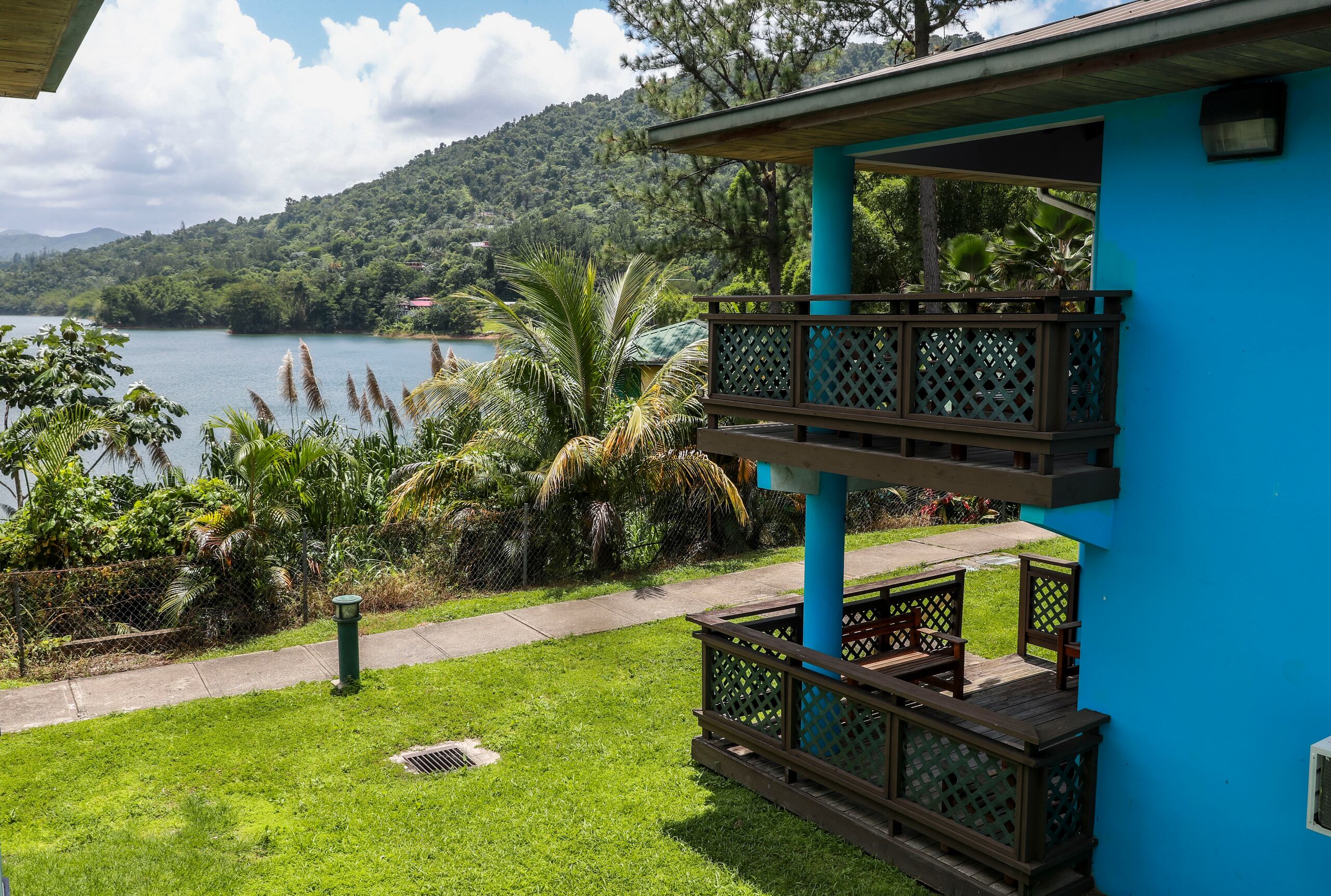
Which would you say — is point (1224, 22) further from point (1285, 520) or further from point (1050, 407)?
point (1285, 520)

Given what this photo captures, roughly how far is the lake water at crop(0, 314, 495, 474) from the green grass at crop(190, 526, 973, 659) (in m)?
5.91

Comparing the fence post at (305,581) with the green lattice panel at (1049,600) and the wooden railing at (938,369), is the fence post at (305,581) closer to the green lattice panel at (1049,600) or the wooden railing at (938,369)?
the wooden railing at (938,369)

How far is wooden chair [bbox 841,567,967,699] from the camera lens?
312 inches

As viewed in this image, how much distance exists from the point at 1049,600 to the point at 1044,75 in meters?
5.59

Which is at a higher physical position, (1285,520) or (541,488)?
(1285,520)

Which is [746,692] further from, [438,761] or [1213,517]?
[1213,517]

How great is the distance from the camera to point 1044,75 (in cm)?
533

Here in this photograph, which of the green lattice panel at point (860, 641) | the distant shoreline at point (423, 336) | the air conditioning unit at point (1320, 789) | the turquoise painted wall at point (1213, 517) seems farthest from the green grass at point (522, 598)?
the distant shoreline at point (423, 336)

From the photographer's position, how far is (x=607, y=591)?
13.1 m

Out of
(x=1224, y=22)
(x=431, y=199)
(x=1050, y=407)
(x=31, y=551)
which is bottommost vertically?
(x=31, y=551)

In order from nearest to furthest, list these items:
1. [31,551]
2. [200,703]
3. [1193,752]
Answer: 1. [1193,752]
2. [200,703]
3. [31,551]

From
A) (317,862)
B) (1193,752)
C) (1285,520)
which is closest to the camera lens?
(1285,520)

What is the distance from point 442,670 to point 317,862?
11.9 feet

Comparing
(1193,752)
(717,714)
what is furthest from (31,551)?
(1193,752)
